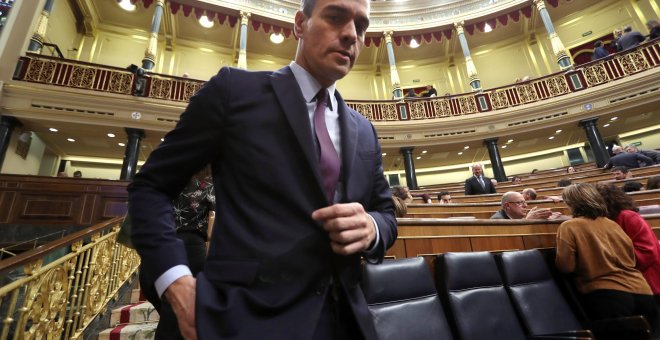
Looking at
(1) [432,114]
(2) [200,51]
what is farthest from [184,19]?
(1) [432,114]

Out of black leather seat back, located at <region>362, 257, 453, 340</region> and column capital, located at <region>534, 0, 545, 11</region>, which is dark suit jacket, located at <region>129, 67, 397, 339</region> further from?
column capital, located at <region>534, 0, 545, 11</region>

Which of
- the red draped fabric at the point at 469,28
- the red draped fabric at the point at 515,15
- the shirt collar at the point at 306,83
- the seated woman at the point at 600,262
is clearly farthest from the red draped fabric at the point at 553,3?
the shirt collar at the point at 306,83

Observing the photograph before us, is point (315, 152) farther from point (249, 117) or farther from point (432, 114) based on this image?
point (432, 114)

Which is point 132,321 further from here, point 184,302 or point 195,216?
point 184,302

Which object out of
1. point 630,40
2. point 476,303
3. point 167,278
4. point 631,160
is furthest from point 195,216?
point 630,40

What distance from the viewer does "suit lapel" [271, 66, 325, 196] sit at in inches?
22.6

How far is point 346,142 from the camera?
69 cm

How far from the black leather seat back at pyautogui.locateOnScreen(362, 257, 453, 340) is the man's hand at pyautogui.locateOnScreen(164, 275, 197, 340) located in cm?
109

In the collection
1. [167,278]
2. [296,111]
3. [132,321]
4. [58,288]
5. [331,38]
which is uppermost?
[331,38]

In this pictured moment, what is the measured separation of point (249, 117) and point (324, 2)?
34 centimetres

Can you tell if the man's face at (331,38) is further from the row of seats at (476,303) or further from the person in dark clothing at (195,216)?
the row of seats at (476,303)

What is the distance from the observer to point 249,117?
2.00 ft

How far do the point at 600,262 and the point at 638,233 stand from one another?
46cm

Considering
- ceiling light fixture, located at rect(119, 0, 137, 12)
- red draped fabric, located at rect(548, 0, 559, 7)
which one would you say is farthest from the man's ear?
red draped fabric, located at rect(548, 0, 559, 7)
